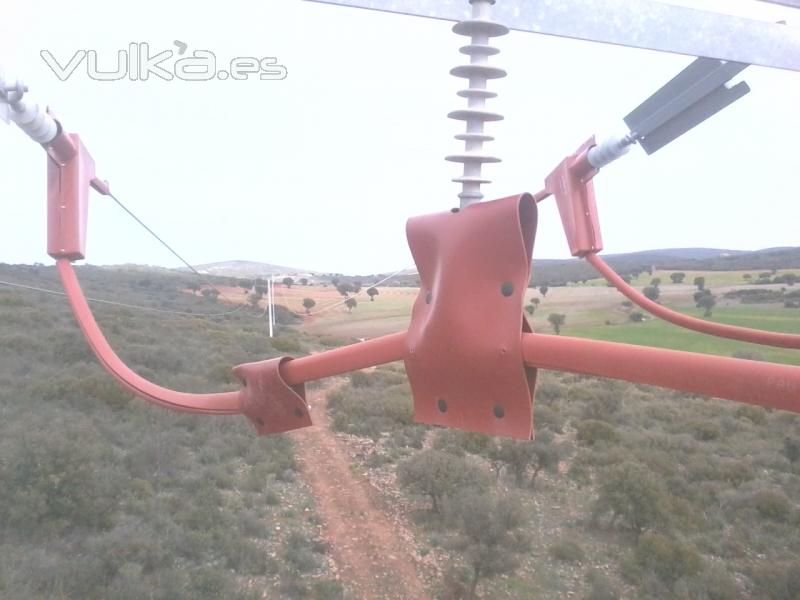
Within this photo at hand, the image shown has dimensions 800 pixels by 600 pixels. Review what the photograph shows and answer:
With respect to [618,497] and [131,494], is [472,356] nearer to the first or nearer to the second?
[131,494]

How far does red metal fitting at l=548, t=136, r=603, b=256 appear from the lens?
5.37 feet

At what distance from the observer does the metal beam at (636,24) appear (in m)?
1.41

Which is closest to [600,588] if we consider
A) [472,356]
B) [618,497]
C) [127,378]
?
[618,497]

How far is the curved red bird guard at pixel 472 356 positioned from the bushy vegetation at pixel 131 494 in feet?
9.36

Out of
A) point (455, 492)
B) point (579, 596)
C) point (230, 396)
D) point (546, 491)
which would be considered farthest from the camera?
point (546, 491)

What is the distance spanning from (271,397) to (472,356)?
22.6 inches

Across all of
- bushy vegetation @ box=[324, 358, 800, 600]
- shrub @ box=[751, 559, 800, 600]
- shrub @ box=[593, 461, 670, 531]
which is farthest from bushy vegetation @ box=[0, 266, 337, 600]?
shrub @ box=[751, 559, 800, 600]

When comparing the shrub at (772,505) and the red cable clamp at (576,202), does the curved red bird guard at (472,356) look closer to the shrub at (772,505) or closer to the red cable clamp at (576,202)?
the red cable clamp at (576,202)

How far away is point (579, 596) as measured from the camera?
7.02m

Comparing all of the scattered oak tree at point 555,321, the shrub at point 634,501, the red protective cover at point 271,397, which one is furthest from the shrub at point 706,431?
the red protective cover at point 271,397

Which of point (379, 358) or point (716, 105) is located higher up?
point (716, 105)

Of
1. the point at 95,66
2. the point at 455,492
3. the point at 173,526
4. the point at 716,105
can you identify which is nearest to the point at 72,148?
the point at 95,66

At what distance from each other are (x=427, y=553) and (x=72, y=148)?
22.7ft

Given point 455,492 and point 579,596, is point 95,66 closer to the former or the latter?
point 579,596
